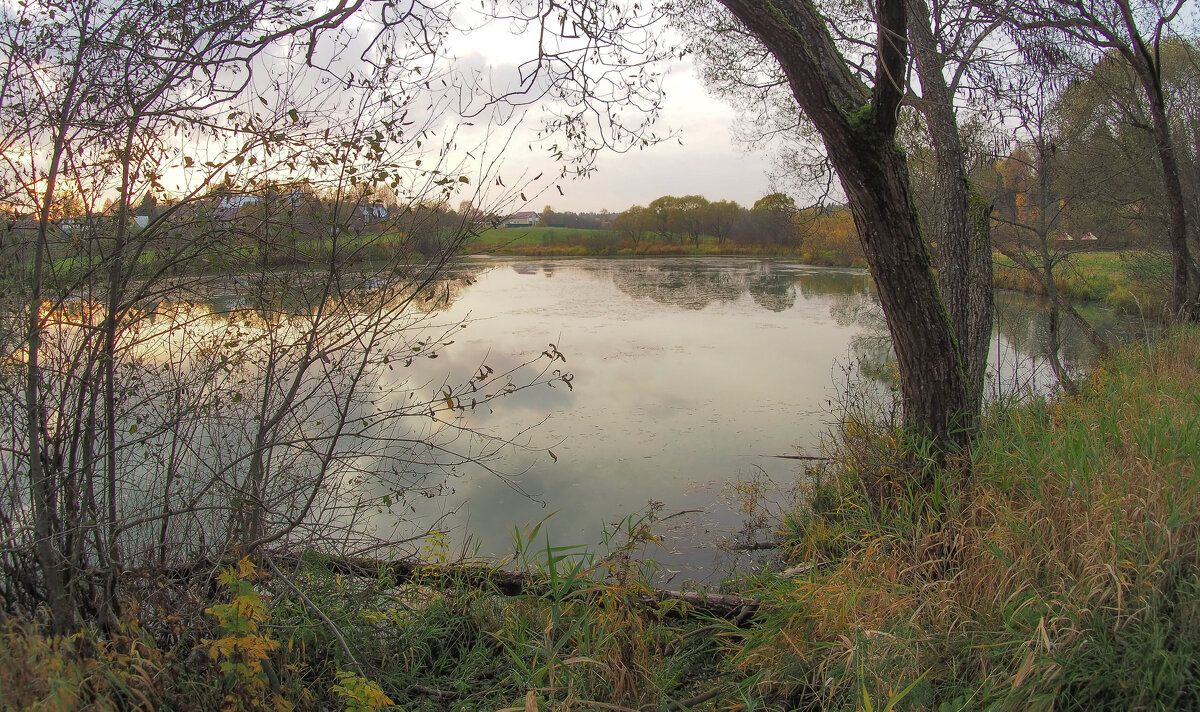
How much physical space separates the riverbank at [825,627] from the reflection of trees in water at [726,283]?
1171cm

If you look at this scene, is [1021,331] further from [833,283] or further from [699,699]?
[699,699]

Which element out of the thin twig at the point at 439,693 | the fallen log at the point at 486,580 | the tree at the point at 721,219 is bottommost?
the thin twig at the point at 439,693

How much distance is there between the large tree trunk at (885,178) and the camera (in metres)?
2.87

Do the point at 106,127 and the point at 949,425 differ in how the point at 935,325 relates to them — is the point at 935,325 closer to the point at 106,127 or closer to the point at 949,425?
the point at 949,425

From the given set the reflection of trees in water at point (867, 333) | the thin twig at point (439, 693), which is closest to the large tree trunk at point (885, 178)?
the thin twig at point (439, 693)

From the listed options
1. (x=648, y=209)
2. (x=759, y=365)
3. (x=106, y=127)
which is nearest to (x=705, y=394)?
(x=759, y=365)

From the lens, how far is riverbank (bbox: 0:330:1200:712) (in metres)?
1.71

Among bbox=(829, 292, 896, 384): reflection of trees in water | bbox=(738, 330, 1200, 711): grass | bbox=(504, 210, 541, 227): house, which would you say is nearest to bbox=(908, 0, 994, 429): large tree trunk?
bbox=(738, 330, 1200, 711): grass

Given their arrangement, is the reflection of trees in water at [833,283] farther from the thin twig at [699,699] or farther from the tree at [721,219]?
the thin twig at [699,699]

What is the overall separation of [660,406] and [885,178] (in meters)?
4.46

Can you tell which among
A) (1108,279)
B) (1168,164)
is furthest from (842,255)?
(1168,164)

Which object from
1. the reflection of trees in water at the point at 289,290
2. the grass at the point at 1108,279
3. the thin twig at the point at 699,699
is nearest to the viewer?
the thin twig at the point at 699,699

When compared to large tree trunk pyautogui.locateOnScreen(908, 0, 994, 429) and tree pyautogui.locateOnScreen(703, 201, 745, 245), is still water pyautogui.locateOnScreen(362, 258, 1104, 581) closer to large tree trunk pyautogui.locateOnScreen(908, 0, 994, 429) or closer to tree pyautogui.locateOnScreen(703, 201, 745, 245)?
large tree trunk pyautogui.locateOnScreen(908, 0, 994, 429)

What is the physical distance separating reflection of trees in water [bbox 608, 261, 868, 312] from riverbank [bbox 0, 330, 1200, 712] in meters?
11.7
